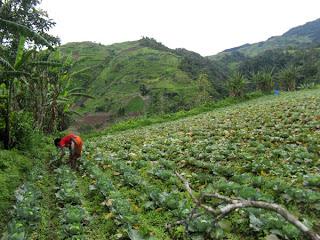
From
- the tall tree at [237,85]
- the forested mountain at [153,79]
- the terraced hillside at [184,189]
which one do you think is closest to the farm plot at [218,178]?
the terraced hillside at [184,189]

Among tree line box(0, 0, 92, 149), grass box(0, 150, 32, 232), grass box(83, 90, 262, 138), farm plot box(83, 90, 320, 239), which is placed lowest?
grass box(83, 90, 262, 138)

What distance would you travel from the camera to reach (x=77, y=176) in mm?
14242

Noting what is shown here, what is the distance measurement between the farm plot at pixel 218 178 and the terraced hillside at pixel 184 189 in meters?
0.02

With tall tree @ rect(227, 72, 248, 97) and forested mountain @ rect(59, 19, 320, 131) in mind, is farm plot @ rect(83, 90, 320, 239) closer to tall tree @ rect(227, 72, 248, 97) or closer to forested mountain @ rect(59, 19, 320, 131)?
tall tree @ rect(227, 72, 248, 97)

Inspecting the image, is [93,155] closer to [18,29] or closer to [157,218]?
[18,29]

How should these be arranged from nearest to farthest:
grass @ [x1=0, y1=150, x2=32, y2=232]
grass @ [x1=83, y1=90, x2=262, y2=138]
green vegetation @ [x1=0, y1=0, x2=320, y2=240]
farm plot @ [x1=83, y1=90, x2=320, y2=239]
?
farm plot @ [x1=83, y1=90, x2=320, y2=239] → green vegetation @ [x1=0, y1=0, x2=320, y2=240] → grass @ [x1=0, y1=150, x2=32, y2=232] → grass @ [x1=83, y1=90, x2=262, y2=138]

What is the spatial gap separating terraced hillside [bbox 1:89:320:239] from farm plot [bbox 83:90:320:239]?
2 centimetres

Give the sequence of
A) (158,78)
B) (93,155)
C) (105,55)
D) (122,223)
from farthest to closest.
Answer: (105,55)
(158,78)
(93,155)
(122,223)

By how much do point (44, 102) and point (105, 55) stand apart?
135519 mm

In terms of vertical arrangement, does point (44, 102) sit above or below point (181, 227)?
above

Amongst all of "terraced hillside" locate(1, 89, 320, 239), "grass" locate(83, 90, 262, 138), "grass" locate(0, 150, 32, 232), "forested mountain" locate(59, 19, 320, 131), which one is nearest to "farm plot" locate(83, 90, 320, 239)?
"terraced hillside" locate(1, 89, 320, 239)

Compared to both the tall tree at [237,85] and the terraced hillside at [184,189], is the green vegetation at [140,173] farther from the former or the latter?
the tall tree at [237,85]

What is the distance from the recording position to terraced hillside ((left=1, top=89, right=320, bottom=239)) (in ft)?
24.9

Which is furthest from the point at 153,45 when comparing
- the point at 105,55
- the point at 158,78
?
the point at 158,78
